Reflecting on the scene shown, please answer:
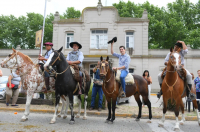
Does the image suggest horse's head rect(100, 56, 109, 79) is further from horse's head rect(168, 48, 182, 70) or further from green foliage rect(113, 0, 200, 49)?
green foliage rect(113, 0, 200, 49)

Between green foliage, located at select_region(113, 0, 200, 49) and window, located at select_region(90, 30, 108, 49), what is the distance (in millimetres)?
10706

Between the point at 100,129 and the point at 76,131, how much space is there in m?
0.80

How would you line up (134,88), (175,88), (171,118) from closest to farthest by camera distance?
(175,88) < (134,88) < (171,118)

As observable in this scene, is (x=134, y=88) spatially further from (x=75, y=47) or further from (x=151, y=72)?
(x=151, y=72)

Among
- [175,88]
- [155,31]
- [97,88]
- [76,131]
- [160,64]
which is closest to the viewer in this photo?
[76,131]

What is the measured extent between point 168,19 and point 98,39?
→ 15562mm

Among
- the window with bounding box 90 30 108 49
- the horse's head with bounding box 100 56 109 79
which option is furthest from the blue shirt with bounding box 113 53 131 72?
the window with bounding box 90 30 108 49

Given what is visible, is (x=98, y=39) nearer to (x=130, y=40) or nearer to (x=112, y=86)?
(x=130, y=40)

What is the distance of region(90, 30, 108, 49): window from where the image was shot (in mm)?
22000

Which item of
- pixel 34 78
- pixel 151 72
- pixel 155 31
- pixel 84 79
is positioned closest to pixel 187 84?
pixel 84 79

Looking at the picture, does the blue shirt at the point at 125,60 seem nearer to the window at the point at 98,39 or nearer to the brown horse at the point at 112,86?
the brown horse at the point at 112,86

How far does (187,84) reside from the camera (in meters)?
6.18

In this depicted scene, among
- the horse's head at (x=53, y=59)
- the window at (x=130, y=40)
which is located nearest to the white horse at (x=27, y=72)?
the horse's head at (x=53, y=59)

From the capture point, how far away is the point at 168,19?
30.4 meters
